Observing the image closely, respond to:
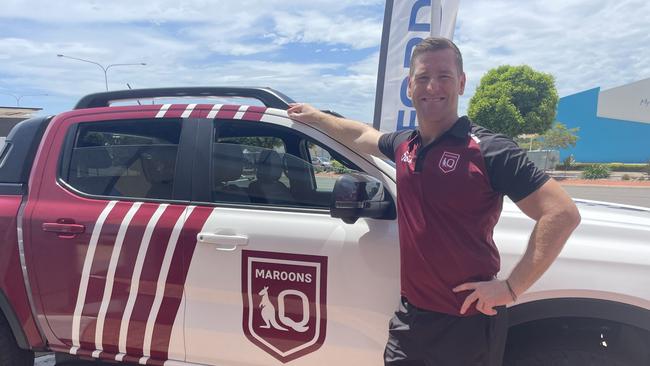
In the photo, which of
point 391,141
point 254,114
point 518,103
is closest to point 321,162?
point 254,114

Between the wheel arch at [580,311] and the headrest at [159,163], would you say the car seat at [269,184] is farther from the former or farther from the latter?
the wheel arch at [580,311]

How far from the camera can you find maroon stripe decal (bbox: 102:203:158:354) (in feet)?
8.16

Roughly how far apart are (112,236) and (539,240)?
209cm

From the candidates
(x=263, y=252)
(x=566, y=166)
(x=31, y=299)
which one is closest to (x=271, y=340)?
(x=263, y=252)

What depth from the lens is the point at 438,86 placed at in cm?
182

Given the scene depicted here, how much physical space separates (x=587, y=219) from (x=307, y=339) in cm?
146

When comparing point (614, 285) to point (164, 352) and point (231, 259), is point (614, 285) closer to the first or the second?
point (231, 259)

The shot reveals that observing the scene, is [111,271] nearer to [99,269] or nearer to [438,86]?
[99,269]

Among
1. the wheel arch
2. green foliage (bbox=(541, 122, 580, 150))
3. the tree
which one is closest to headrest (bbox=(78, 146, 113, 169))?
the wheel arch

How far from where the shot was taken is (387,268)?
2215mm

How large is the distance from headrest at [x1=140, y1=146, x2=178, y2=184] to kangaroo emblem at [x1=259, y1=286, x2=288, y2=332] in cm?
84

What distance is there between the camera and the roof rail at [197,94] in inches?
109

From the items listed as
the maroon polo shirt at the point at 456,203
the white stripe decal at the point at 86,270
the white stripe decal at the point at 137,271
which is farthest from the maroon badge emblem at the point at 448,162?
the white stripe decal at the point at 86,270

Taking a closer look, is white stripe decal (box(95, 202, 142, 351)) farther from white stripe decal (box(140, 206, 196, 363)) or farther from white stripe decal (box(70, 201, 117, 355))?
white stripe decal (box(140, 206, 196, 363))
